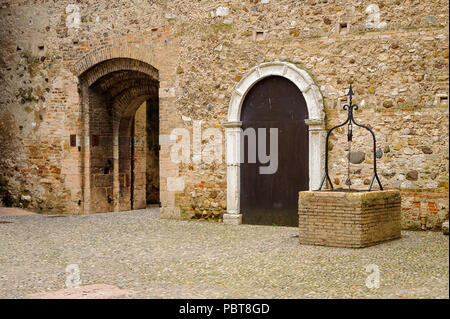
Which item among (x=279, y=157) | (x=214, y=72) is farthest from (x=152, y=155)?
(x=279, y=157)

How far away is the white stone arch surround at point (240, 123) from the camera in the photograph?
8750 mm

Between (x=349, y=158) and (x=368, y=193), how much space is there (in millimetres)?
1800

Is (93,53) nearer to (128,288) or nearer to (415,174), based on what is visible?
(415,174)

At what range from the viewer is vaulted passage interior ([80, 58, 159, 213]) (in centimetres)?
1134

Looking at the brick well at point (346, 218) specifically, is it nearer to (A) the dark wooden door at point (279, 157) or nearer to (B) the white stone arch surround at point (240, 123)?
(B) the white stone arch surround at point (240, 123)

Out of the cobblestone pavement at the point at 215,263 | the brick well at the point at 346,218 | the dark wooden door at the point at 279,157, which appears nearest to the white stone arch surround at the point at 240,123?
the dark wooden door at the point at 279,157

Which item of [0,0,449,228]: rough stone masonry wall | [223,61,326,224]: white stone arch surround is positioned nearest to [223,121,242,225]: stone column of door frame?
[223,61,326,224]: white stone arch surround

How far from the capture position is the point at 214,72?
9695 mm

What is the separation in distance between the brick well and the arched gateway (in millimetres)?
4997

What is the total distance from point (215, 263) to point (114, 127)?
676cm

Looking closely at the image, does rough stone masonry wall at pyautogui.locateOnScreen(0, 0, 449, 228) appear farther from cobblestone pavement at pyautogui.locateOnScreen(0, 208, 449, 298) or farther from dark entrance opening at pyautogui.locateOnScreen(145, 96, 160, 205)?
dark entrance opening at pyautogui.locateOnScreen(145, 96, 160, 205)

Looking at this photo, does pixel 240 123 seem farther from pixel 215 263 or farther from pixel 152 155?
pixel 152 155

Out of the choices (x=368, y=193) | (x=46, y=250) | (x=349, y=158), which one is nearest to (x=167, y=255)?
(x=46, y=250)

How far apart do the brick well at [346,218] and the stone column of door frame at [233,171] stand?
2566mm
